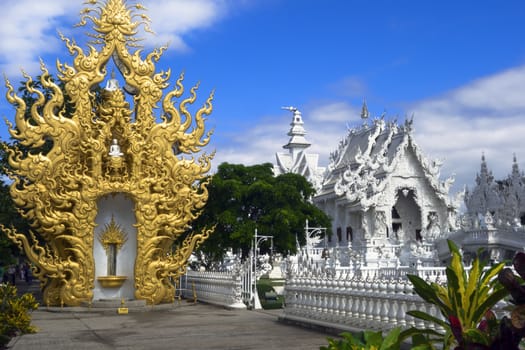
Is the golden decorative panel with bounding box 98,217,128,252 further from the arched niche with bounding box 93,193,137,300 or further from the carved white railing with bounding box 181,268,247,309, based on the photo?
the carved white railing with bounding box 181,268,247,309

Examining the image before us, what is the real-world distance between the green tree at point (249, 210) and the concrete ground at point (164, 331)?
6.87 meters

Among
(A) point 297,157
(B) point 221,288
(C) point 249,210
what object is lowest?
(B) point 221,288

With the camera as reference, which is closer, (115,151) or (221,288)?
(115,151)

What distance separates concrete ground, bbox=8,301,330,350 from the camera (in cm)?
986

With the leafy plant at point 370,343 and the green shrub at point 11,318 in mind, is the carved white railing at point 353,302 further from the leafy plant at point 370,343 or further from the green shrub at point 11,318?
the green shrub at point 11,318

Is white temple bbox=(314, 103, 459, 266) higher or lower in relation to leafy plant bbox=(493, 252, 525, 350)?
higher

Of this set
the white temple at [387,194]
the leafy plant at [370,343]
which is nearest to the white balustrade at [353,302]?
the leafy plant at [370,343]

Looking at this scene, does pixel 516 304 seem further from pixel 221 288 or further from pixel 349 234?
pixel 349 234

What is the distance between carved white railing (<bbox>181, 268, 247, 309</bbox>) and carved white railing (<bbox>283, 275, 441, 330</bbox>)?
10.7ft

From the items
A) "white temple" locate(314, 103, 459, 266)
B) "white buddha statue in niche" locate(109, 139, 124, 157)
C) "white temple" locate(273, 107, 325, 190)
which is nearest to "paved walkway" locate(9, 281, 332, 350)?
"white buddha statue in niche" locate(109, 139, 124, 157)

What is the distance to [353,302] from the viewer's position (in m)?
10.7

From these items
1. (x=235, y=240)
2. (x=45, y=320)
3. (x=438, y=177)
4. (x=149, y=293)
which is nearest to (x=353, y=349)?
(x=45, y=320)

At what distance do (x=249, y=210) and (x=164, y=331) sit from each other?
12.6 meters

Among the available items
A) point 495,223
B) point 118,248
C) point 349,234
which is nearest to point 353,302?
point 118,248
